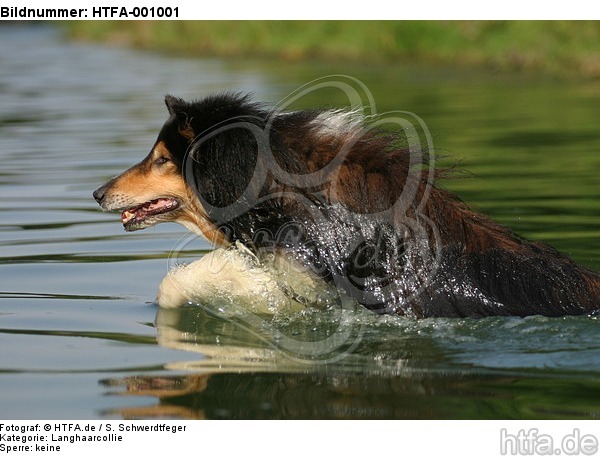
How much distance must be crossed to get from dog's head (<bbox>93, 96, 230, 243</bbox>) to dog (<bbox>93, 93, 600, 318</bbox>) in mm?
11

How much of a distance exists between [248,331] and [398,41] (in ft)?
81.5

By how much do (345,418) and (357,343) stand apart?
139 centimetres

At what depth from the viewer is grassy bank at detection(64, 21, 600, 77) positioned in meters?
26.7

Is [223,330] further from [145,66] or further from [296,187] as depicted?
[145,66]

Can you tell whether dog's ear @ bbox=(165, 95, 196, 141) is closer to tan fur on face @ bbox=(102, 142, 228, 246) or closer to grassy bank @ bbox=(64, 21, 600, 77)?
tan fur on face @ bbox=(102, 142, 228, 246)

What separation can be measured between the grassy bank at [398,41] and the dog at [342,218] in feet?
62.8

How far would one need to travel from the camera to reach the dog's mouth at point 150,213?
8422 mm

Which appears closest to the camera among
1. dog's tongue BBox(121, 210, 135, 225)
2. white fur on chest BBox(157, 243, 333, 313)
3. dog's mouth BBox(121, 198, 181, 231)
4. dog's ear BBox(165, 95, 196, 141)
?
dog's ear BBox(165, 95, 196, 141)

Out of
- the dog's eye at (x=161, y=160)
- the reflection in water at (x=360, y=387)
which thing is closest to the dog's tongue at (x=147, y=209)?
the dog's eye at (x=161, y=160)

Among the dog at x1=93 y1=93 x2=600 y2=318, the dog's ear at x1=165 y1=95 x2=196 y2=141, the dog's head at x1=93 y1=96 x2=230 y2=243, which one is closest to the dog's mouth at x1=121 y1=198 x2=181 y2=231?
the dog's head at x1=93 y1=96 x2=230 y2=243

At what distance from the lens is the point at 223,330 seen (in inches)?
318

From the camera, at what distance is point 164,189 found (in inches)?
327
